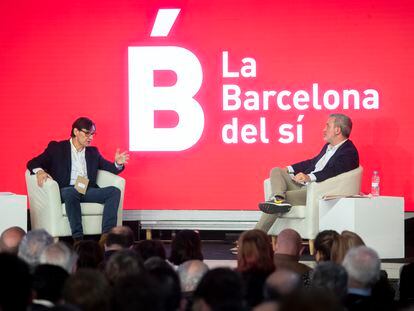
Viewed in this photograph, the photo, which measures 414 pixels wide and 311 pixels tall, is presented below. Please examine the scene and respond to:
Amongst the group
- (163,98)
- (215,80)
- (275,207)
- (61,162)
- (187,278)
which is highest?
(215,80)

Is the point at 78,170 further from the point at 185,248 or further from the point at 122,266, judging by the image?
the point at 122,266

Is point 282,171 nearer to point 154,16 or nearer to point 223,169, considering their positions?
point 223,169

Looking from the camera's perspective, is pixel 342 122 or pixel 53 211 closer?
pixel 53 211

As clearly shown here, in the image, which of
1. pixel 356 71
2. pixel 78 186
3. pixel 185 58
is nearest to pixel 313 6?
pixel 356 71

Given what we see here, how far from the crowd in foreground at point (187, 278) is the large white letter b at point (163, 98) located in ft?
9.85

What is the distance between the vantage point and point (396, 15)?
Result: 8469 mm

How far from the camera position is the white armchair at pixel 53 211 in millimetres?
7473

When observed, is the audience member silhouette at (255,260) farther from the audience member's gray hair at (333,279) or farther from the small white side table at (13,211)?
the small white side table at (13,211)

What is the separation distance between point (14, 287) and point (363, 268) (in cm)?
176

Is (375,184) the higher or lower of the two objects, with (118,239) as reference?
higher

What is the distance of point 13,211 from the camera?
7.62 metres

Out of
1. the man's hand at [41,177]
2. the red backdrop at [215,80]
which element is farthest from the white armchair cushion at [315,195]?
the man's hand at [41,177]

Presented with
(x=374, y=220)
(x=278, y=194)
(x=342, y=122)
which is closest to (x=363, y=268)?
(x=374, y=220)

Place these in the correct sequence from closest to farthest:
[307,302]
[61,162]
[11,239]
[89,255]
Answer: [307,302] → [89,255] → [11,239] → [61,162]
